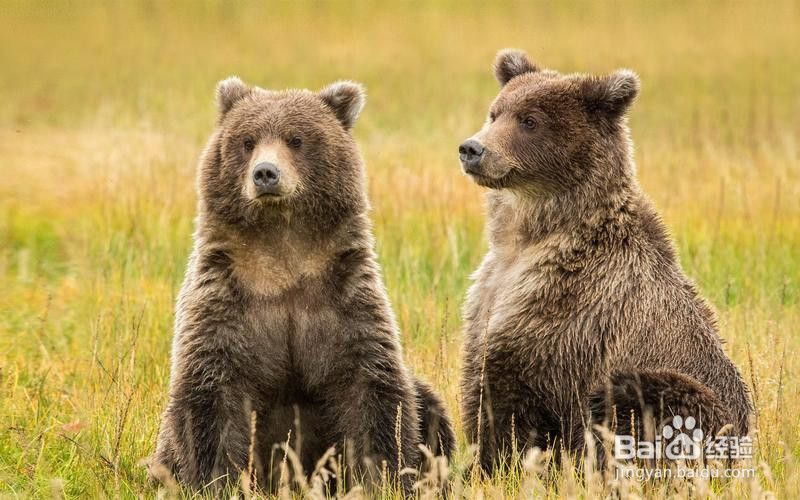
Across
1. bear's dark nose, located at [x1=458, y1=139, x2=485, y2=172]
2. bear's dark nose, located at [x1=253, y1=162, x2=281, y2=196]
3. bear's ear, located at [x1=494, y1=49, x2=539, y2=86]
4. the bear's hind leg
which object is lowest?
the bear's hind leg

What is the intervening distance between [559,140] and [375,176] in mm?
5886

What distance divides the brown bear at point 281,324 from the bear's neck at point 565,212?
89cm

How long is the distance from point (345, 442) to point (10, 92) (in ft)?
44.1

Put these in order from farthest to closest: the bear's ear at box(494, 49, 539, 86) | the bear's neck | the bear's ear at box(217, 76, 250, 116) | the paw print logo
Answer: the bear's ear at box(494, 49, 539, 86), the bear's ear at box(217, 76, 250, 116), the bear's neck, the paw print logo

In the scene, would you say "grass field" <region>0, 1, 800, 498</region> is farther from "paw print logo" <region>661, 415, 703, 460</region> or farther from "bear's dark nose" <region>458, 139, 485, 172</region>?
"bear's dark nose" <region>458, 139, 485, 172</region>

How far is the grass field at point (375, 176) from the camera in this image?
6.67 metres

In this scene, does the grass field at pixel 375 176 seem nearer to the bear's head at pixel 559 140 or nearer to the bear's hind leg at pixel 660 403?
the bear's hind leg at pixel 660 403

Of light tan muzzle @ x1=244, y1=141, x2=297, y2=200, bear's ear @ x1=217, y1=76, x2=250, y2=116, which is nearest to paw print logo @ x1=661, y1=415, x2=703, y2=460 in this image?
light tan muzzle @ x1=244, y1=141, x2=297, y2=200

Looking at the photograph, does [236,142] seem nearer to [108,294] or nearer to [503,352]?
[503,352]

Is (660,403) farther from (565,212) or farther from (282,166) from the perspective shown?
(282,166)

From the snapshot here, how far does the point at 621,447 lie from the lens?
18.4 ft

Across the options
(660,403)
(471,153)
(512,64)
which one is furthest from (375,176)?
(660,403)

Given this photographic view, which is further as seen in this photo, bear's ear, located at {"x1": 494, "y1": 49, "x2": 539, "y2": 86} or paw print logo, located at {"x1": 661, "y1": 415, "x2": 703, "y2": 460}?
bear's ear, located at {"x1": 494, "y1": 49, "x2": 539, "y2": 86}

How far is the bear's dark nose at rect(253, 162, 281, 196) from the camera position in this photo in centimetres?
567
